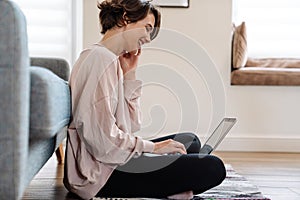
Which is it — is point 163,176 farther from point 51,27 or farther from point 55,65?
point 51,27

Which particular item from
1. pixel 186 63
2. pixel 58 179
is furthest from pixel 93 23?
pixel 58 179

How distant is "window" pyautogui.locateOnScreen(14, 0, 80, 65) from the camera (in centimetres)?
306

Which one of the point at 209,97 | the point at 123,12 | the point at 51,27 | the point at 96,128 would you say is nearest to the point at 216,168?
the point at 96,128

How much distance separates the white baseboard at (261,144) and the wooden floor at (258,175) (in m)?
Result: 0.11

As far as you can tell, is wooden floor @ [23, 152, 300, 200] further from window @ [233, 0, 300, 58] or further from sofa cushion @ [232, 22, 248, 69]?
window @ [233, 0, 300, 58]

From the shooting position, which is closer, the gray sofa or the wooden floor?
the gray sofa

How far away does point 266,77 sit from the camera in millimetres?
3160

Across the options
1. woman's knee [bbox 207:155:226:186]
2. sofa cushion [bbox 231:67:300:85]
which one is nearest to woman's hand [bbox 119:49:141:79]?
woman's knee [bbox 207:155:226:186]

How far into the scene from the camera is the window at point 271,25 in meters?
3.45

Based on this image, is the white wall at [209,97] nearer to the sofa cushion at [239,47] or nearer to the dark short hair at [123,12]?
the sofa cushion at [239,47]

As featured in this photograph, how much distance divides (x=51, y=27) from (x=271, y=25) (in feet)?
5.31

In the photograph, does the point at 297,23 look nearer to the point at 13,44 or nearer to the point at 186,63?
the point at 186,63

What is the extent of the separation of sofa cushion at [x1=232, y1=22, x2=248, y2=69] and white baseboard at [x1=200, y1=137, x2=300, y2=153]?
52 cm

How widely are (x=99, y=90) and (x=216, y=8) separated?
6.40ft
